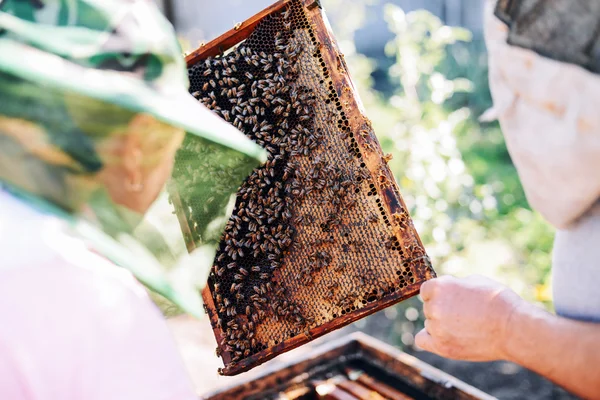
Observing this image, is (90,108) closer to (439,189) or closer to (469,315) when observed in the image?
(469,315)

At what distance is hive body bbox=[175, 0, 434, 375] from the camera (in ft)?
6.56

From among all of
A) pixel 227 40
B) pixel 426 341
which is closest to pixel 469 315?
pixel 426 341

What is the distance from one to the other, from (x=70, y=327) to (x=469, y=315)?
113 cm

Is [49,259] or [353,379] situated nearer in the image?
[49,259]

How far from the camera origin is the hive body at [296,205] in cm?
200

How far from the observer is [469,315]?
5.46 feet

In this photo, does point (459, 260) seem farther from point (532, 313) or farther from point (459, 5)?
point (459, 5)

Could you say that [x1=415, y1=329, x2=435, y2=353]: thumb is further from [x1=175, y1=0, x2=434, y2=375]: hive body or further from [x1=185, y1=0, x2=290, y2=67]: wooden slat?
[x1=185, y1=0, x2=290, y2=67]: wooden slat

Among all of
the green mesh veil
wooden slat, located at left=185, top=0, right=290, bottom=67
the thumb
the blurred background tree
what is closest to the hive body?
wooden slat, located at left=185, top=0, right=290, bottom=67

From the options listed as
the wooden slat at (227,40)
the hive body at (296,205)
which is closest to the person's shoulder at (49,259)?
the hive body at (296,205)

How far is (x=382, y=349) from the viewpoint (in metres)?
2.69

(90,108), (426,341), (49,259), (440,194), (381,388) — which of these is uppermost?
(90,108)

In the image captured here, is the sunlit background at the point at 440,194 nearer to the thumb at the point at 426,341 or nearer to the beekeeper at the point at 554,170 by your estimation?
the thumb at the point at 426,341

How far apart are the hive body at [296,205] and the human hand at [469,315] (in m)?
0.18
